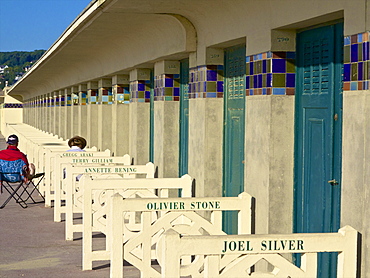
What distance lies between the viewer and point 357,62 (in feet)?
17.0

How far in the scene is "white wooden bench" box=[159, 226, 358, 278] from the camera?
4.40 meters

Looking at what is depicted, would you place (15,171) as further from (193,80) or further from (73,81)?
(73,81)

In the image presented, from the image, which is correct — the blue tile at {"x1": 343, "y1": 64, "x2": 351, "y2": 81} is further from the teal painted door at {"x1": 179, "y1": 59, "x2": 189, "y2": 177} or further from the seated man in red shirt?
the seated man in red shirt

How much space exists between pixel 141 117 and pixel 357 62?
768 centimetres

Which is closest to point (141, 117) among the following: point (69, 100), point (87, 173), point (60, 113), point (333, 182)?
point (87, 173)

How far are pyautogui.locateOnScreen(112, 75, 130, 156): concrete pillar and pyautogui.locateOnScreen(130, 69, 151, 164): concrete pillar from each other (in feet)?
5.18

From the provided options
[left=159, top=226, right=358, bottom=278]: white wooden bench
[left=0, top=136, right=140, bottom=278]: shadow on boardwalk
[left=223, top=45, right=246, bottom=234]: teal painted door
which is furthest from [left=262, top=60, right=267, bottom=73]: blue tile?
[left=0, top=136, right=140, bottom=278]: shadow on boardwalk

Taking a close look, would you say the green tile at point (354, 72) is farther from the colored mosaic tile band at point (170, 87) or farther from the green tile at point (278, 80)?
the colored mosaic tile band at point (170, 87)

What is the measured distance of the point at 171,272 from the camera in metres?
4.43

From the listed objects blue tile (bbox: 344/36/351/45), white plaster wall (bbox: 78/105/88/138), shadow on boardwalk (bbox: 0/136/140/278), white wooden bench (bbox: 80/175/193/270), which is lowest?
shadow on boardwalk (bbox: 0/136/140/278)

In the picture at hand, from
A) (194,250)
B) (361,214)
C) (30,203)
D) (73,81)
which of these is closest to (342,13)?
(361,214)

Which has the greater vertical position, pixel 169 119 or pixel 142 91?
pixel 142 91

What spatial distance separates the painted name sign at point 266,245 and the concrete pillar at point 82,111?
1560 centimetres

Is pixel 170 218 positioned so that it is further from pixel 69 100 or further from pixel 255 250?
pixel 69 100
